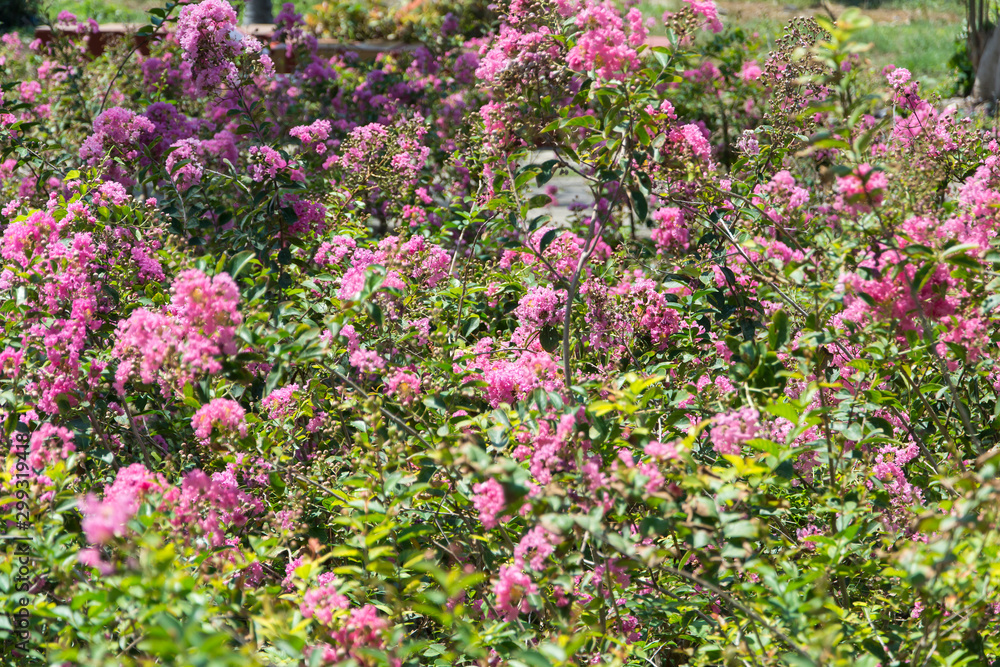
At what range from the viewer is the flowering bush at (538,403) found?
1549mm

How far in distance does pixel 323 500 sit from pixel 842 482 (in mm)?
1237

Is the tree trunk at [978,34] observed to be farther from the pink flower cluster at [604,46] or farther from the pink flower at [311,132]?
the pink flower cluster at [604,46]

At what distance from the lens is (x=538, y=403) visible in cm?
184

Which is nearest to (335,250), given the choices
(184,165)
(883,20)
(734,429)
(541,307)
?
(541,307)

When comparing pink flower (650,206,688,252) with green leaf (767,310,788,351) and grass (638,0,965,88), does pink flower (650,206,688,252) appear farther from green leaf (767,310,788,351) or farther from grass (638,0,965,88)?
grass (638,0,965,88)

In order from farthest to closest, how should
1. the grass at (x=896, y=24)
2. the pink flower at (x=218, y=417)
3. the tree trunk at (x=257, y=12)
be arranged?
the grass at (x=896, y=24) → the tree trunk at (x=257, y=12) → the pink flower at (x=218, y=417)

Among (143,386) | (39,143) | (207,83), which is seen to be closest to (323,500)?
(143,386)

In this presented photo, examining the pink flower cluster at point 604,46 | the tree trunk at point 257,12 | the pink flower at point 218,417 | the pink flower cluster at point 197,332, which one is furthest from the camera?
the tree trunk at point 257,12

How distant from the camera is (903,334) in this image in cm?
188

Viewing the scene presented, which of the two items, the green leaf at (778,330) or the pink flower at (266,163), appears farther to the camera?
the pink flower at (266,163)

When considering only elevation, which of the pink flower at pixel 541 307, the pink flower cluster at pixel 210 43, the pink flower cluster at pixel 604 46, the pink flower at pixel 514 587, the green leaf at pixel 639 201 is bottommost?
the pink flower at pixel 514 587

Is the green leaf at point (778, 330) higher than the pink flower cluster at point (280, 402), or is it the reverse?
the green leaf at point (778, 330)

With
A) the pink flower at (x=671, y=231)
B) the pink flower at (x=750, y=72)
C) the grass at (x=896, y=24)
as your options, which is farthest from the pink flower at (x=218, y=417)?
the grass at (x=896, y=24)

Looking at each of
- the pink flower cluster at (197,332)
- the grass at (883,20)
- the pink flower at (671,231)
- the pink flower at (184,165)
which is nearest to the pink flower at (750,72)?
the pink flower at (671,231)
